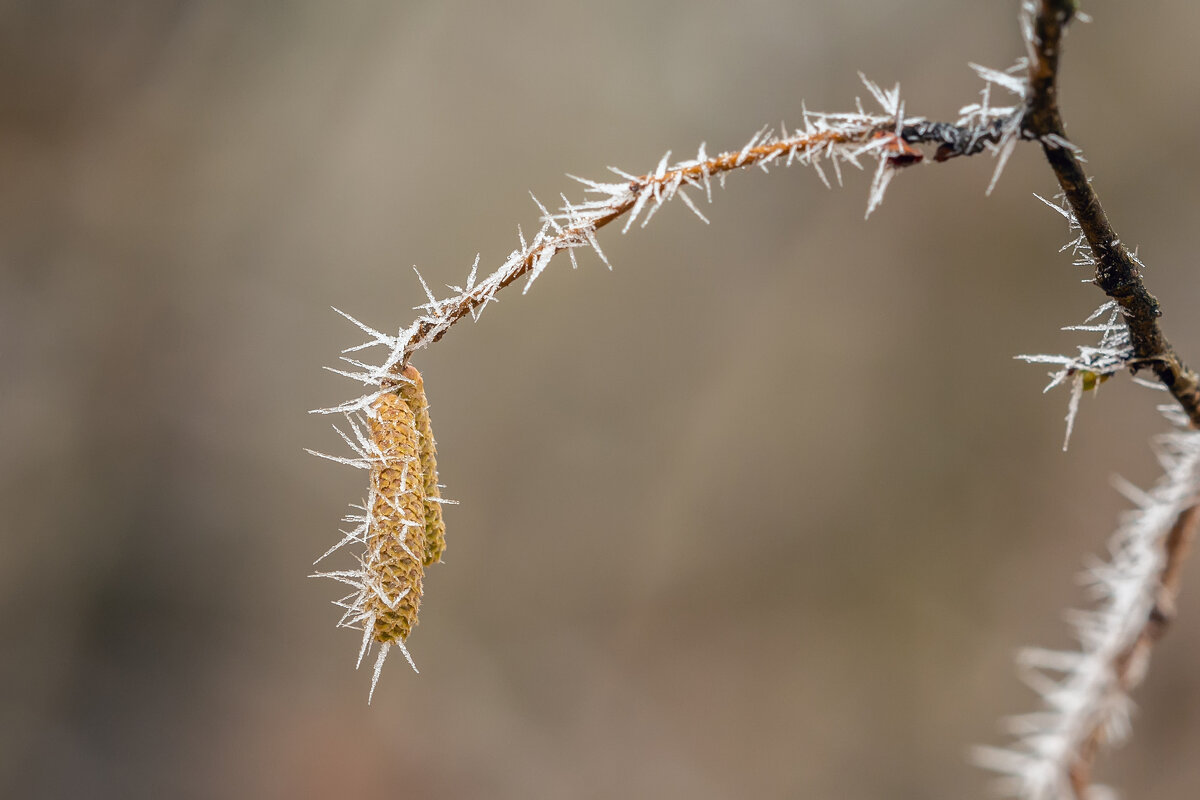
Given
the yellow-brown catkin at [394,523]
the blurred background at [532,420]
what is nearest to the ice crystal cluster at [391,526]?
the yellow-brown catkin at [394,523]

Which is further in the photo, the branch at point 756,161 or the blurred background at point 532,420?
the blurred background at point 532,420

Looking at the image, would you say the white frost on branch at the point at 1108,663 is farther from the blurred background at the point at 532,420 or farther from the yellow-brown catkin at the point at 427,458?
the blurred background at the point at 532,420

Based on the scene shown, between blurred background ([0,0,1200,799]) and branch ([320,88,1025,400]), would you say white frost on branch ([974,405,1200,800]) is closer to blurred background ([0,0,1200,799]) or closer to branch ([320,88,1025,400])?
branch ([320,88,1025,400])

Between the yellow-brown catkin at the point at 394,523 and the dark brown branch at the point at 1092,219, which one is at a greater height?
the dark brown branch at the point at 1092,219

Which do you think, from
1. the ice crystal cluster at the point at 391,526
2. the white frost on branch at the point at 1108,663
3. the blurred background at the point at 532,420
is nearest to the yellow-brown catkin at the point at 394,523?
the ice crystal cluster at the point at 391,526

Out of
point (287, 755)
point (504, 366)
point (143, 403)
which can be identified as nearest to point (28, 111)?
point (143, 403)

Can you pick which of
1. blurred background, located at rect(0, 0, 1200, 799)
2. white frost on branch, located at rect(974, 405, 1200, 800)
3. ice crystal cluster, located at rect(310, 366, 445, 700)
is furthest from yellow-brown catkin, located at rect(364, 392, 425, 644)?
blurred background, located at rect(0, 0, 1200, 799)
